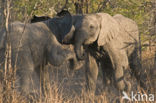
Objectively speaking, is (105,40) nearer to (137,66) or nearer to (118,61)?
(118,61)

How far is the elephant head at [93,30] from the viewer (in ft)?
16.5

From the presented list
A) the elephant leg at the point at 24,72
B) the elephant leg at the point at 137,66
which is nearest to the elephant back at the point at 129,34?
the elephant leg at the point at 137,66

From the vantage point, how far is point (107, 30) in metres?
5.27

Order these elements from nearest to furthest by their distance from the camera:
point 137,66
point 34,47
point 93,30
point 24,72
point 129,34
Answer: point 24,72, point 34,47, point 93,30, point 129,34, point 137,66

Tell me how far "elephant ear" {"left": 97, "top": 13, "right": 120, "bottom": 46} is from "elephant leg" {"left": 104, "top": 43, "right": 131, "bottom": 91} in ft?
0.39

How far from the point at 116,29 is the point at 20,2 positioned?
2565mm

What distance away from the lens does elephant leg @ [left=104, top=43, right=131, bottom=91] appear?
5.21 meters

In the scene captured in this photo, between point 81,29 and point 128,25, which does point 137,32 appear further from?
point 81,29

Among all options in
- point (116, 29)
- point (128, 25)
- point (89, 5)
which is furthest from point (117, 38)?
point (89, 5)

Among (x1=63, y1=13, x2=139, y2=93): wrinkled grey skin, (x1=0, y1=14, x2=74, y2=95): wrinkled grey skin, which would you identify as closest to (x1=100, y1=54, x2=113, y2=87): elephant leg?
(x1=63, y1=13, x2=139, y2=93): wrinkled grey skin

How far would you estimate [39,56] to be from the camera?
16.5ft

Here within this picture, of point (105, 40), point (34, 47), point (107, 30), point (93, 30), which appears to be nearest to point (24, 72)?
point (34, 47)

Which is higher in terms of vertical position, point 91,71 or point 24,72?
point 24,72

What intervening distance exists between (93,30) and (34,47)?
94 cm
